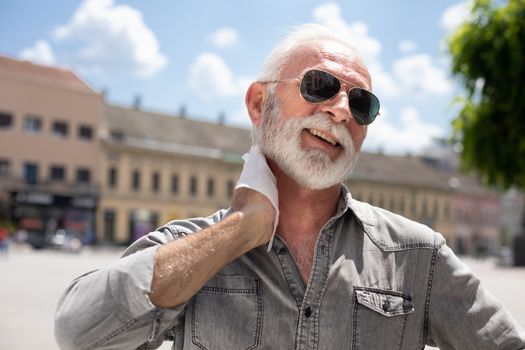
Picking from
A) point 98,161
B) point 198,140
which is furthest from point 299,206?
point 198,140

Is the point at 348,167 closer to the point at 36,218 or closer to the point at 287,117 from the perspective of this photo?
the point at 287,117

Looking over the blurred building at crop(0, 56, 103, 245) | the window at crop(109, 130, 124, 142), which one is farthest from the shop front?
the window at crop(109, 130, 124, 142)

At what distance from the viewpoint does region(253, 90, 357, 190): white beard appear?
1.97m

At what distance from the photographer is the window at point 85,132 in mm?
49875

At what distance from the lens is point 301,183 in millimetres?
Result: 1995

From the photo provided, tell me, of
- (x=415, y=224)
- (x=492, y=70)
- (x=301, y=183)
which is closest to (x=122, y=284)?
(x=301, y=183)

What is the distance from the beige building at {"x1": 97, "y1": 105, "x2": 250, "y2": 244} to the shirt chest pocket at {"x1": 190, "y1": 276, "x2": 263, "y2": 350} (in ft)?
162

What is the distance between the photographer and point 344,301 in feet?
6.18

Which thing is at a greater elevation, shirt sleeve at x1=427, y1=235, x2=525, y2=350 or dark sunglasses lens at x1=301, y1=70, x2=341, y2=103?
dark sunglasses lens at x1=301, y1=70, x2=341, y2=103

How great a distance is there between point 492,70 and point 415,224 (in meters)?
23.3

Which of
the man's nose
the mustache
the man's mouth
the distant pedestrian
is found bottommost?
the distant pedestrian

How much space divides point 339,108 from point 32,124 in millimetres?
48800

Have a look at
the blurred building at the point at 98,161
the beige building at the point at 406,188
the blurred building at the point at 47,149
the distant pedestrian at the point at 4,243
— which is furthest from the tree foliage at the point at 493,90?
the beige building at the point at 406,188

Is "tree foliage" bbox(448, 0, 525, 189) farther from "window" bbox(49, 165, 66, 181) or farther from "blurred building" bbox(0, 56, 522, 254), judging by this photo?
"window" bbox(49, 165, 66, 181)
